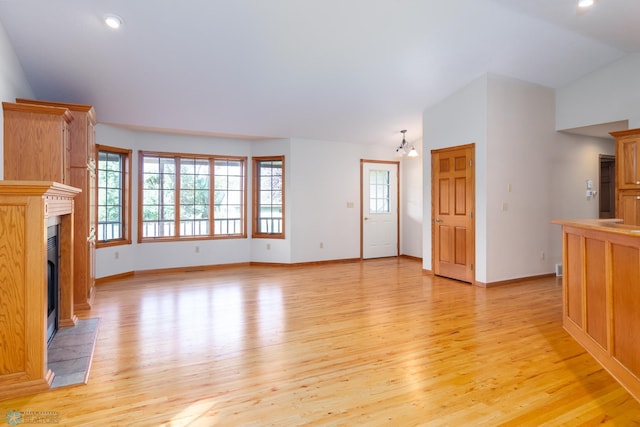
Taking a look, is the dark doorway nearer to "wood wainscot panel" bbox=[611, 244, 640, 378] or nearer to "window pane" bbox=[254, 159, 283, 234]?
"wood wainscot panel" bbox=[611, 244, 640, 378]

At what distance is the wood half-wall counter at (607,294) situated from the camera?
2.24 metres

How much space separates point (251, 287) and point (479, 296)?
119 inches

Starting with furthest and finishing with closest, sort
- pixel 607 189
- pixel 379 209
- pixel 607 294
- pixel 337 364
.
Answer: pixel 379 209 → pixel 607 189 → pixel 337 364 → pixel 607 294

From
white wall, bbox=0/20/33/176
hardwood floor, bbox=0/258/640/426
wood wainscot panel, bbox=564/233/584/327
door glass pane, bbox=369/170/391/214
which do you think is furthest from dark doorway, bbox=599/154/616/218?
white wall, bbox=0/20/33/176

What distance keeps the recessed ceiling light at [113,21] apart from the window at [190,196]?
293cm

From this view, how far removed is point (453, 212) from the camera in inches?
219

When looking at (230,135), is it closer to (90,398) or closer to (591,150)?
(90,398)

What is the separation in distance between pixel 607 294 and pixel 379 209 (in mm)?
5262

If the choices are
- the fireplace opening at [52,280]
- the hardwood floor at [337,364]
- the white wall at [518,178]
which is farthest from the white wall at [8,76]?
the white wall at [518,178]

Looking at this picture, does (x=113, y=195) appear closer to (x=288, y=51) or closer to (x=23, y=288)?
(x=288, y=51)

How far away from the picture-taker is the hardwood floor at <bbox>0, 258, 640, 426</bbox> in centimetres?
205

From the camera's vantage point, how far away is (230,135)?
6410 mm

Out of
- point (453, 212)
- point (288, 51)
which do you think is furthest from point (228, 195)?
point (453, 212)

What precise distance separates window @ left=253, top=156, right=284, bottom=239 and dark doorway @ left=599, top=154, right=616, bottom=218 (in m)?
5.86
